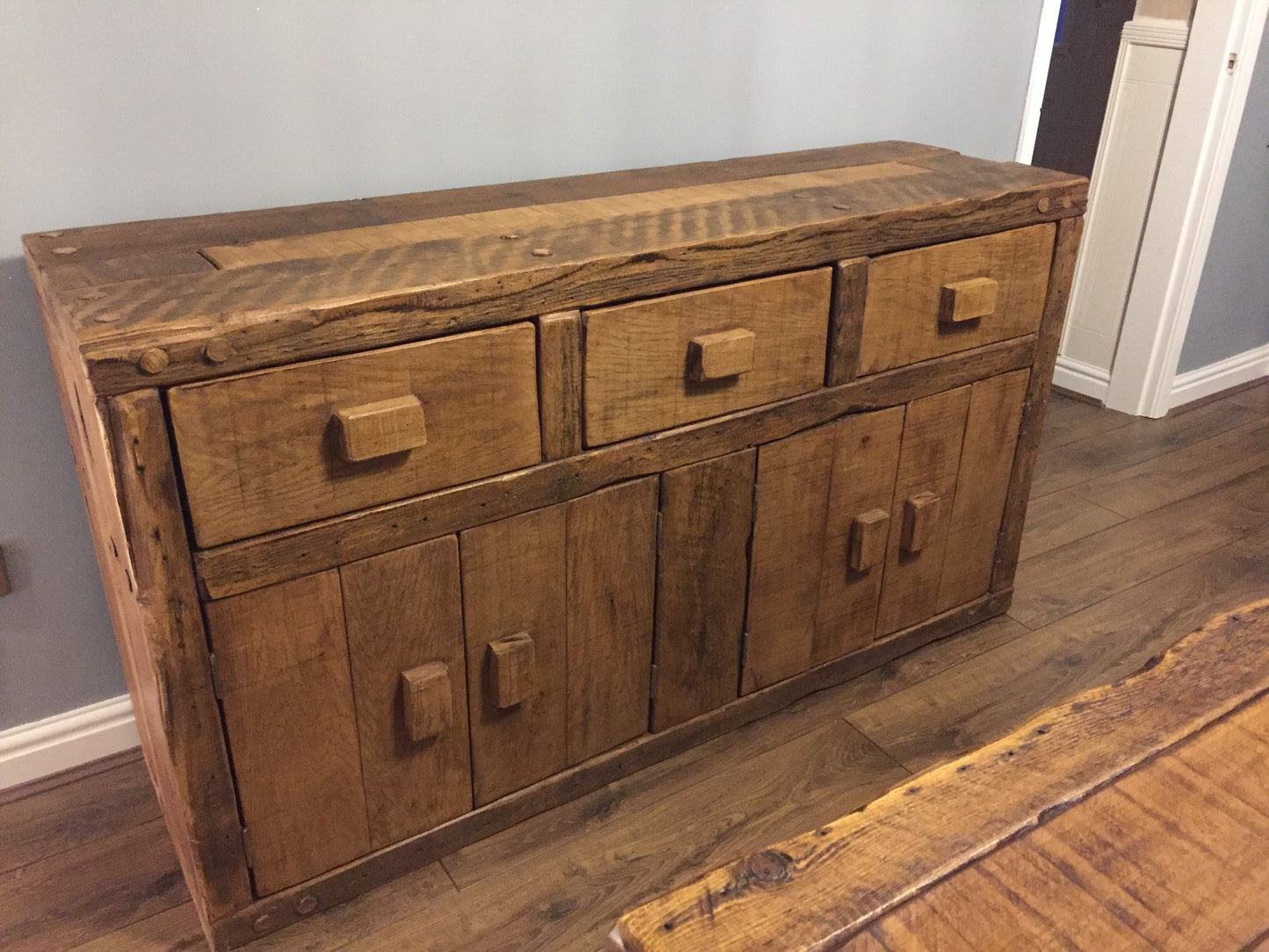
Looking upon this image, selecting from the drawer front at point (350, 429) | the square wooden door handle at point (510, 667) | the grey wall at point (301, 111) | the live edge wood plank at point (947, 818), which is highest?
the grey wall at point (301, 111)

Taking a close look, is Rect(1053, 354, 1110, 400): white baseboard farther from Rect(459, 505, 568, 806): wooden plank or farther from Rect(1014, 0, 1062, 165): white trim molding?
A: Rect(459, 505, 568, 806): wooden plank

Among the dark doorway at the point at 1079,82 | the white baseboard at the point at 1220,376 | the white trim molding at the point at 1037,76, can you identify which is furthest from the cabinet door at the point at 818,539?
the dark doorway at the point at 1079,82

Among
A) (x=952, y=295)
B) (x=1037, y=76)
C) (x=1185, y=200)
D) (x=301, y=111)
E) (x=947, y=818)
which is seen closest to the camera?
Result: (x=947, y=818)

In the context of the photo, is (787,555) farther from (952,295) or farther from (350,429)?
(350,429)

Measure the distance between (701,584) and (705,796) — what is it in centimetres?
32

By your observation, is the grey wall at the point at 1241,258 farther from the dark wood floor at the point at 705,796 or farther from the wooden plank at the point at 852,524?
the wooden plank at the point at 852,524

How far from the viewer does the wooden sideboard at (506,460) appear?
109cm

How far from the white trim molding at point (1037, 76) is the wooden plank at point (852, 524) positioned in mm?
781

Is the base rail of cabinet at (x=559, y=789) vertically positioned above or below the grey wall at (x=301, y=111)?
below

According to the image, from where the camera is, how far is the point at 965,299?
156cm

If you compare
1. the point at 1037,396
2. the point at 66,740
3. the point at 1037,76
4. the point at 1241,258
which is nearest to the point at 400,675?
the point at 66,740

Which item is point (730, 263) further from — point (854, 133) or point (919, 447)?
point (854, 133)

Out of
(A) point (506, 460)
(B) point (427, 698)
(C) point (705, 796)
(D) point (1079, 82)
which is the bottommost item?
(C) point (705, 796)

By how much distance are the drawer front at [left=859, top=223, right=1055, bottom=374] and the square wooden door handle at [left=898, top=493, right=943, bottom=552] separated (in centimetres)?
24
